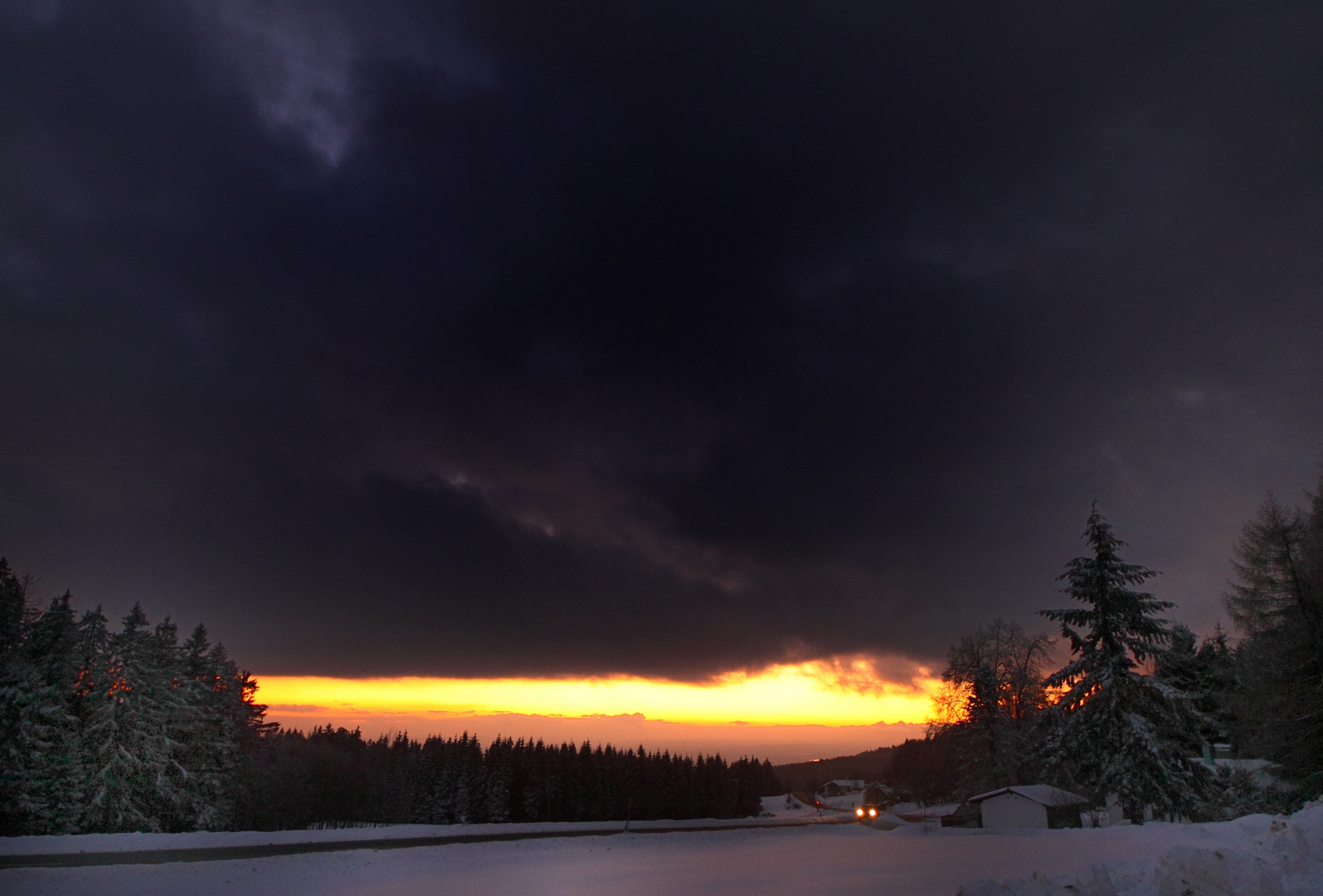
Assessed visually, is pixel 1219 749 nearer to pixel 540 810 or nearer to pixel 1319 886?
pixel 1319 886

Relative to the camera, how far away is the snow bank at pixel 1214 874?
10.3 metres

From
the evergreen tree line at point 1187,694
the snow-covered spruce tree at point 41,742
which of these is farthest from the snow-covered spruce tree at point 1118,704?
the snow-covered spruce tree at point 41,742

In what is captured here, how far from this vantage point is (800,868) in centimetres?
3098

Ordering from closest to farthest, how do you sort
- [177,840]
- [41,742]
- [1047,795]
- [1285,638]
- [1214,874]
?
[1214,874]
[1285,638]
[177,840]
[41,742]
[1047,795]

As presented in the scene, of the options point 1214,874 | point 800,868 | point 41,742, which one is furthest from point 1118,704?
point 41,742

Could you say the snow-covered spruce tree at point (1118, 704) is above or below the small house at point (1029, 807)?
above

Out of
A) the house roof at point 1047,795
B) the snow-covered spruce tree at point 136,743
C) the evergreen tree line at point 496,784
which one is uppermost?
the snow-covered spruce tree at point 136,743

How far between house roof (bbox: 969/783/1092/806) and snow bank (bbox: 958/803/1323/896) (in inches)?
1889

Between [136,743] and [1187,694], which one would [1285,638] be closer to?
[1187,694]

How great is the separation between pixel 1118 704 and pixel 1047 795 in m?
29.3

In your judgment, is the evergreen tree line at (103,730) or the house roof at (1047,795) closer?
the evergreen tree line at (103,730)

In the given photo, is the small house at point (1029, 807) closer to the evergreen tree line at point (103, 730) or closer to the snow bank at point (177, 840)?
the snow bank at point (177, 840)

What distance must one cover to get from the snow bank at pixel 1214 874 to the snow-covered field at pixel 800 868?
0.02 m

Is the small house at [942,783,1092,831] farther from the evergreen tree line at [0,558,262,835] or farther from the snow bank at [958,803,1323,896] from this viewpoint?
the evergreen tree line at [0,558,262,835]
